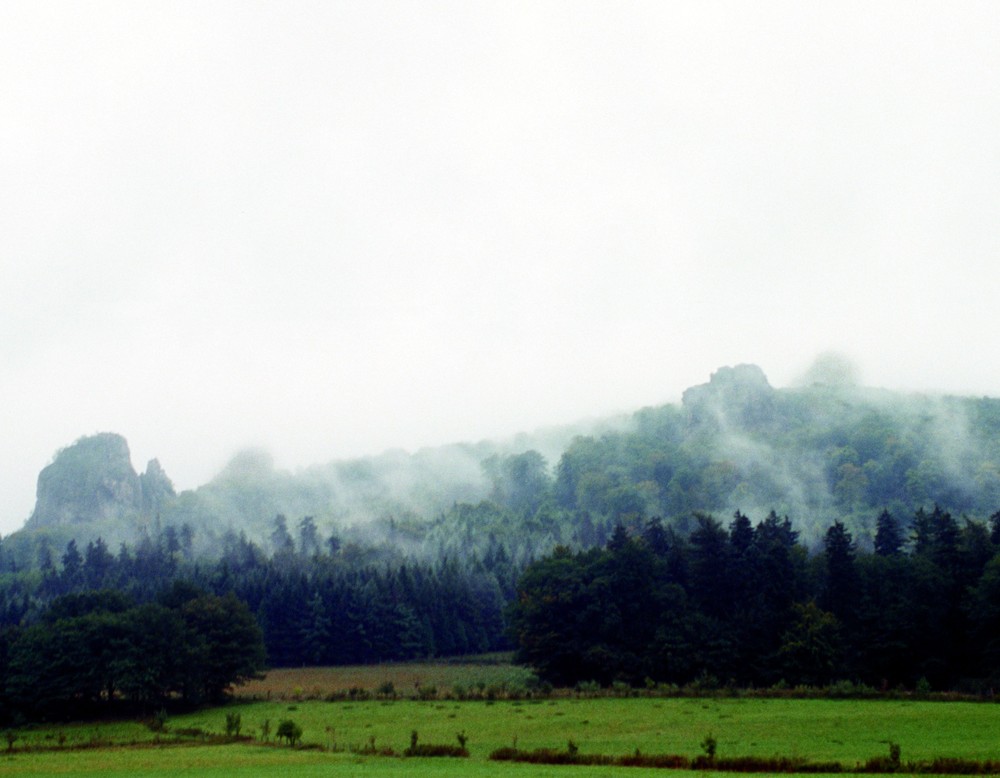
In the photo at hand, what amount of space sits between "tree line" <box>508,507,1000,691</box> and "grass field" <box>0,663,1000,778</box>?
16.1 metres

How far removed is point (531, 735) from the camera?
53.3 metres

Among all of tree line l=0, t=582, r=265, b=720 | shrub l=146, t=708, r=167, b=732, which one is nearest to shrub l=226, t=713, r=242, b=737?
shrub l=146, t=708, r=167, b=732

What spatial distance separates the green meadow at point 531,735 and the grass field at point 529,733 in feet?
0.30

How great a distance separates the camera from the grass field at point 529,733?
137 feet

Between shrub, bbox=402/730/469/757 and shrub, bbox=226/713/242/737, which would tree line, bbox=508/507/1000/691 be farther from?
shrub, bbox=226/713/242/737

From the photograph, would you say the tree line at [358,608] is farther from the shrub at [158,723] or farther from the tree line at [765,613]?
the tree line at [765,613]

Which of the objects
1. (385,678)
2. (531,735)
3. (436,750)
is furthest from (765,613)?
(436,750)

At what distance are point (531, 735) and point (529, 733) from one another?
84cm

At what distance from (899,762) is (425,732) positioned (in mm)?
29316

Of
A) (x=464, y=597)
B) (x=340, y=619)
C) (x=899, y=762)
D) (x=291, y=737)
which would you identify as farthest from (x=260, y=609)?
(x=899, y=762)

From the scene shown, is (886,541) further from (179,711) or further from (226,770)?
(226,770)

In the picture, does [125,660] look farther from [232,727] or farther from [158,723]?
[232,727]

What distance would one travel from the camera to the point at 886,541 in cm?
11400

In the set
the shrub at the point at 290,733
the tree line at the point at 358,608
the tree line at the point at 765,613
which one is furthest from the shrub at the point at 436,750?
the tree line at the point at 358,608
